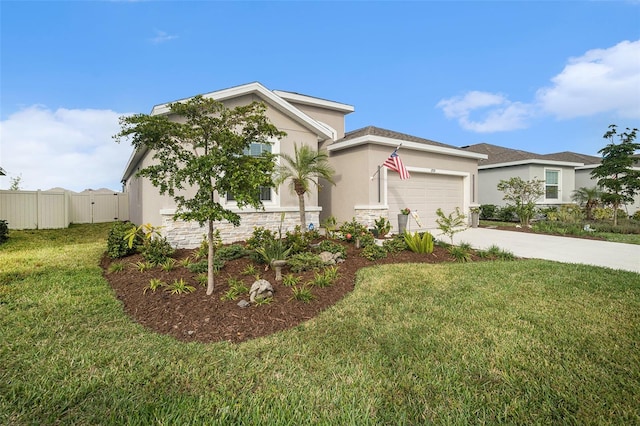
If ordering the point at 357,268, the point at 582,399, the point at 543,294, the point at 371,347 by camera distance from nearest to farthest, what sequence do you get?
the point at 582,399
the point at 371,347
the point at 543,294
the point at 357,268

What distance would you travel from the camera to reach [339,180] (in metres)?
12.7

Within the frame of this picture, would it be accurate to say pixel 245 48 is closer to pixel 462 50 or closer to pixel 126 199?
pixel 462 50

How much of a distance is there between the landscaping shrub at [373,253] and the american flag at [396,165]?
4.02 meters

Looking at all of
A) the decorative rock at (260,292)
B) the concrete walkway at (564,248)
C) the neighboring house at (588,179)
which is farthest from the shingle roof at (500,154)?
the decorative rock at (260,292)

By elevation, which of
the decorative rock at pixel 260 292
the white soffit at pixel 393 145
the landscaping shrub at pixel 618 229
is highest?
the white soffit at pixel 393 145

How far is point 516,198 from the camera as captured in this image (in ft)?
53.6

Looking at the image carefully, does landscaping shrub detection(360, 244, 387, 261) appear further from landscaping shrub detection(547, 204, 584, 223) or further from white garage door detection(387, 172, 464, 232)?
landscaping shrub detection(547, 204, 584, 223)

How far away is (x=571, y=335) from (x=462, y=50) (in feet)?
31.5

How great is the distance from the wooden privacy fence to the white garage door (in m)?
14.9

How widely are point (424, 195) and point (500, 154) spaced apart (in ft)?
38.0

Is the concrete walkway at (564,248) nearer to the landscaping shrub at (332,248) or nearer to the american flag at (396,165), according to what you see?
the american flag at (396,165)

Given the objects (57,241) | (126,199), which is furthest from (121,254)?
(126,199)

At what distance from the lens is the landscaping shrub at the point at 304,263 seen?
619 cm

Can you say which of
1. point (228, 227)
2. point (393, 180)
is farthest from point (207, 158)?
point (393, 180)
